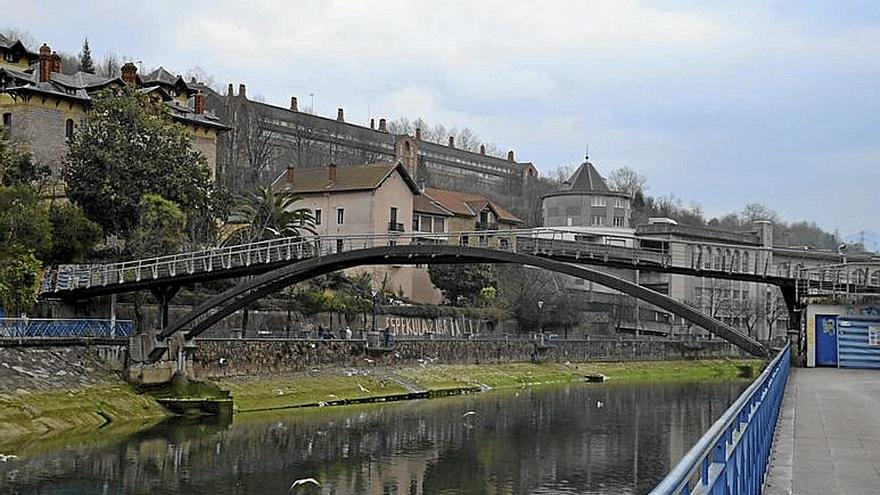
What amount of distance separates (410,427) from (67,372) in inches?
497

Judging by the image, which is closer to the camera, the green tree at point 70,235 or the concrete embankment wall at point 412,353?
the green tree at point 70,235

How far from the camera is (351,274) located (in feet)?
213

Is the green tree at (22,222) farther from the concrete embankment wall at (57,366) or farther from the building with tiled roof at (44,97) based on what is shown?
the building with tiled roof at (44,97)

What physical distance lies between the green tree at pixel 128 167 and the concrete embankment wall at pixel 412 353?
24.6ft

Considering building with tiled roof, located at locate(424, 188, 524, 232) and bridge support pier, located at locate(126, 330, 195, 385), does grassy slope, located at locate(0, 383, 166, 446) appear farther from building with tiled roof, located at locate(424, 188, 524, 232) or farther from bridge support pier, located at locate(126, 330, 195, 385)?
building with tiled roof, located at locate(424, 188, 524, 232)

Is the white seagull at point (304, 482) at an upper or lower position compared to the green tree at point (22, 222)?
lower

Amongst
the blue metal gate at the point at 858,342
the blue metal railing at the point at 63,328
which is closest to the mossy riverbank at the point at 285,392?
the blue metal railing at the point at 63,328

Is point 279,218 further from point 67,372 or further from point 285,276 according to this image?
point 67,372

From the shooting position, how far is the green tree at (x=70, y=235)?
4425 cm

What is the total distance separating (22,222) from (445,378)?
24382 mm

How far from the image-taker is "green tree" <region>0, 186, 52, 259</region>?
1571 inches

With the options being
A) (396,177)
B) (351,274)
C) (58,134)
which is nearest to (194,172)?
(58,134)

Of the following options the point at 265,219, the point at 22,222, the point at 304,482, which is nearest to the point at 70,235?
the point at 22,222

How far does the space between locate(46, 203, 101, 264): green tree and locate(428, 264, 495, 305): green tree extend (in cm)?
2869
